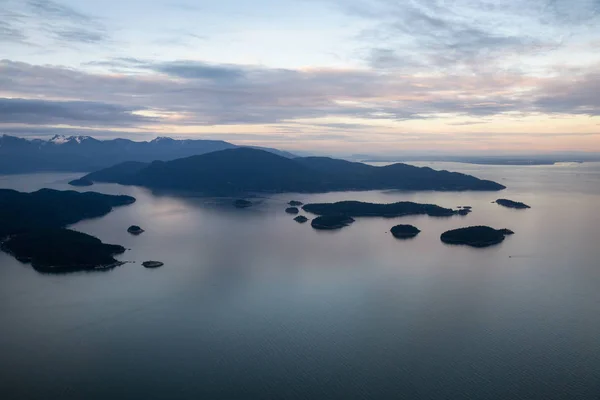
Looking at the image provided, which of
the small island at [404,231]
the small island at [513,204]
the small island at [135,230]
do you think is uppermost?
the small island at [513,204]

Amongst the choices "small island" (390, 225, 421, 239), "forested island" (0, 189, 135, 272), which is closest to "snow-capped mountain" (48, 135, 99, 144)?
"forested island" (0, 189, 135, 272)

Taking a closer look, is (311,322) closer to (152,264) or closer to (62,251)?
(152,264)

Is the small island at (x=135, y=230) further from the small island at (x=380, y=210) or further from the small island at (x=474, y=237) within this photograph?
the small island at (x=474, y=237)

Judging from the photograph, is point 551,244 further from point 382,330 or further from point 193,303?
point 193,303

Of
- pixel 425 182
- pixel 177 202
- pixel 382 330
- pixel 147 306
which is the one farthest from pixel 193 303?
pixel 425 182

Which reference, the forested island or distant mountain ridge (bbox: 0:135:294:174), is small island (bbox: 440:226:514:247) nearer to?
the forested island

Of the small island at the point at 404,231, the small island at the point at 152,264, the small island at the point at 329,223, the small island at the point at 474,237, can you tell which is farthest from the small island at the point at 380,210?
the small island at the point at 152,264
